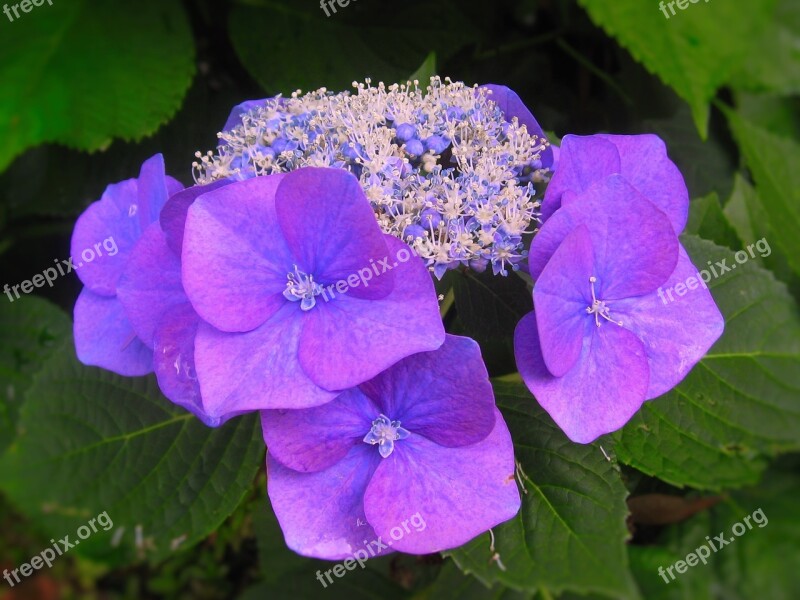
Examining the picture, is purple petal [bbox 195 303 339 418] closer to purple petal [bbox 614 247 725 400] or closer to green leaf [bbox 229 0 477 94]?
purple petal [bbox 614 247 725 400]

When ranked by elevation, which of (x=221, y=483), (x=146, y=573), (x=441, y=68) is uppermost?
(x=441, y=68)

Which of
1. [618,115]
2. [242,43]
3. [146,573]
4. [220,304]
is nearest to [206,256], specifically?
[220,304]

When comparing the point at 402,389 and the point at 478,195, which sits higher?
the point at 478,195

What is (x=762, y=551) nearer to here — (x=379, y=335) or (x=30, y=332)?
(x=379, y=335)

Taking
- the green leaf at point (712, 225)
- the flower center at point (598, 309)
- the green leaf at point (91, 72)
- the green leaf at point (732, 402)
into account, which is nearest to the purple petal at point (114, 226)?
the green leaf at point (91, 72)

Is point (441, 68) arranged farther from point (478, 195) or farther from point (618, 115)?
point (478, 195)

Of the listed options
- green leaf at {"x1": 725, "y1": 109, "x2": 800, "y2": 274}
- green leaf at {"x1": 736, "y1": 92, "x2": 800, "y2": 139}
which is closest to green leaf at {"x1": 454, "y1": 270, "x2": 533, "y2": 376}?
green leaf at {"x1": 725, "y1": 109, "x2": 800, "y2": 274}

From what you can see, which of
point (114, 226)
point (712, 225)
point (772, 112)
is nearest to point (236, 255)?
point (114, 226)

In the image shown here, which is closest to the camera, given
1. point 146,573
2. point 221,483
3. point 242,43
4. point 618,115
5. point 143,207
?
point 143,207
